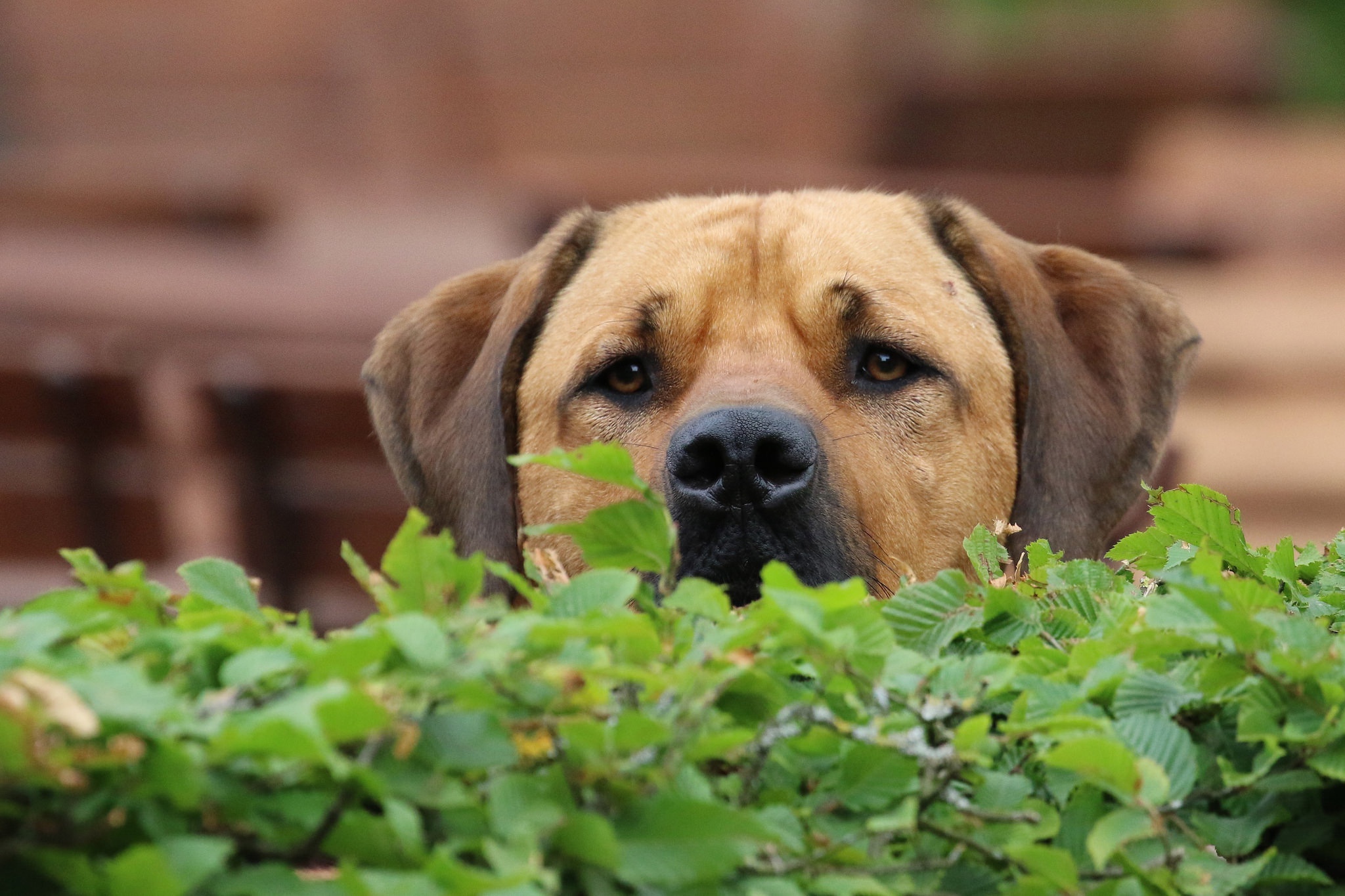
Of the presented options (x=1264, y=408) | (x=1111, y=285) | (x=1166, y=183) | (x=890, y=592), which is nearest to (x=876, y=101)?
(x=1166, y=183)

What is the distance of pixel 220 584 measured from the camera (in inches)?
70.8

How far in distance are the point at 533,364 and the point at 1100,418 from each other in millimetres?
1519

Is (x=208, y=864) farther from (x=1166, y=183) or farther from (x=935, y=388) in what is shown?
(x=1166, y=183)

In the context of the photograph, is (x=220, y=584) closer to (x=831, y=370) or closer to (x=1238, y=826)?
(x=1238, y=826)

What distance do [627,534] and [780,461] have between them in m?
1.36

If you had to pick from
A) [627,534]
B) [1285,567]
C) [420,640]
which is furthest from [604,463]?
[1285,567]

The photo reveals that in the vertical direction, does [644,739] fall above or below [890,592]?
above

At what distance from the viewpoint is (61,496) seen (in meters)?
8.85

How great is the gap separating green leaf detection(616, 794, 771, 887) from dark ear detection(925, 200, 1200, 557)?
7.75 ft

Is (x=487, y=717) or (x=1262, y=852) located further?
(x=1262, y=852)

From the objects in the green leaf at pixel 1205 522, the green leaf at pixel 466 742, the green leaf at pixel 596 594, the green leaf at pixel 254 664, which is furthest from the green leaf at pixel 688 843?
the green leaf at pixel 1205 522

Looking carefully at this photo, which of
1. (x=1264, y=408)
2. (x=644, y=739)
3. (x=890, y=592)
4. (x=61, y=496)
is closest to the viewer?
(x=644, y=739)

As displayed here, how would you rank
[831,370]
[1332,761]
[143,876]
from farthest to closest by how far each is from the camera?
1. [831,370]
2. [1332,761]
3. [143,876]

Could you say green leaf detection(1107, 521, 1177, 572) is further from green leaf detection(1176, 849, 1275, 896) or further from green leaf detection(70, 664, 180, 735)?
green leaf detection(70, 664, 180, 735)
